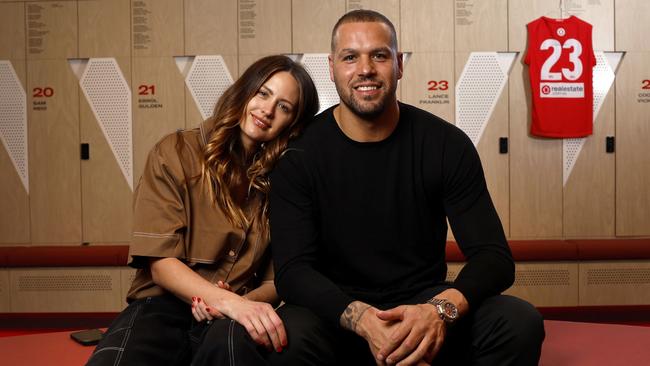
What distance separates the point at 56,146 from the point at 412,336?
478cm

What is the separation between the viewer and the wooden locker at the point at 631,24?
214 inches

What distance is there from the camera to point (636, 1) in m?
5.44

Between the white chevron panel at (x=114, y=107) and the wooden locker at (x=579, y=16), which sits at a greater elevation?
the wooden locker at (x=579, y=16)

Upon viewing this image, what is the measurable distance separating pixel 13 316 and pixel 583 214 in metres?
5.39

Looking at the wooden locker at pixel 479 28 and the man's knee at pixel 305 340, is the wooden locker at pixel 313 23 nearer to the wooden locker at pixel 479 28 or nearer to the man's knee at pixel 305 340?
the wooden locker at pixel 479 28

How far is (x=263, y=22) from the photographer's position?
5.49 metres

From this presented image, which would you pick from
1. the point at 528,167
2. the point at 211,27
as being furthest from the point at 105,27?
the point at 528,167

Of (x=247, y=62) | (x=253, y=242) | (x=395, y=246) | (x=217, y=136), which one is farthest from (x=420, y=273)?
(x=247, y=62)

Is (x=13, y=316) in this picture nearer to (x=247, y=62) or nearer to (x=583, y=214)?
(x=247, y=62)

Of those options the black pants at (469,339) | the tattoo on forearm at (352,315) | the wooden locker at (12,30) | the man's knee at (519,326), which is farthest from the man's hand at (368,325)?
the wooden locker at (12,30)

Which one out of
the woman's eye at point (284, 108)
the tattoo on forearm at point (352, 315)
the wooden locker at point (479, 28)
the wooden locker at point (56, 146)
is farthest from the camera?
the wooden locker at point (56, 146)

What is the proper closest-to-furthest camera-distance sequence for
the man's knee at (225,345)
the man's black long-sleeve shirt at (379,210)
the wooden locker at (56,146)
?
the man's knee at (225,345)
the man's black long-sleeve shirt at (379,210)
the wooden locker at (56,146)

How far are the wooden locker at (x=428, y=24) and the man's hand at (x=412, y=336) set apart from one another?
13.2ft

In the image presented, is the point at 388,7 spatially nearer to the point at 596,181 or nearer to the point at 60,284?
the point at 596,181
